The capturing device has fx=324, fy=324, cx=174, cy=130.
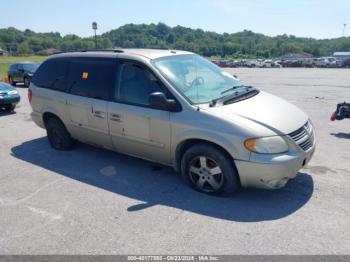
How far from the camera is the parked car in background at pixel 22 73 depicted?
718 inches

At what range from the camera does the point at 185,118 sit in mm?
4180

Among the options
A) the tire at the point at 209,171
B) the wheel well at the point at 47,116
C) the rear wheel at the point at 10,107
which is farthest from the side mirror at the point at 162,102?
the rear wheel at the point at 10,107

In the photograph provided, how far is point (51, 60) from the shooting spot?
6207 mm

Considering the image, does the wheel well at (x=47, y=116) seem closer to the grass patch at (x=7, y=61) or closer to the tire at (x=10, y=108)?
the tire at (x=10, y=108)

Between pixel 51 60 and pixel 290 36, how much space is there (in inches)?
7399

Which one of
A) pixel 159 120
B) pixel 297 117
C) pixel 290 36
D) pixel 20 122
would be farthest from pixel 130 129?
pixel 290 36

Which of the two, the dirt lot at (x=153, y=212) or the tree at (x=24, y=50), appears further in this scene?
the tree at (x=24, y=50)

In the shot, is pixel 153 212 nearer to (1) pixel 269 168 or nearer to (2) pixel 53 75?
(1) pixel 269 168

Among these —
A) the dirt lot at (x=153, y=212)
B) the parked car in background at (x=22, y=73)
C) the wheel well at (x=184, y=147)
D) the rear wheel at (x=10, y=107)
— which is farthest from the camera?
the parked car in background at (x=22, y=73)

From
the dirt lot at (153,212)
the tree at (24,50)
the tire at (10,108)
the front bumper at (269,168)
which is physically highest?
the tree at (24,50)

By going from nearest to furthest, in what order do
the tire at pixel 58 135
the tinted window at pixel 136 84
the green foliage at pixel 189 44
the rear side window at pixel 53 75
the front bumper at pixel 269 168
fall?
the front bumper at pixel 269 168 → the tinted window at pixel 136 84 → the rear side window at pixel 53 75 → the tire at pixel 58 135 → the green foliage at pixel 189 44

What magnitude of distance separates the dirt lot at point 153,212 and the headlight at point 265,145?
714mm

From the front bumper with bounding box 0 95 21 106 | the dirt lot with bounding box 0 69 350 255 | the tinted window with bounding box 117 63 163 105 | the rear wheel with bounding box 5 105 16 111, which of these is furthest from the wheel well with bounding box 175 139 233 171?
the rear wheel with bounding box 5 105 16 111

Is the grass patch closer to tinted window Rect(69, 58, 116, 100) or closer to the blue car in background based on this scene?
the blue car in background
